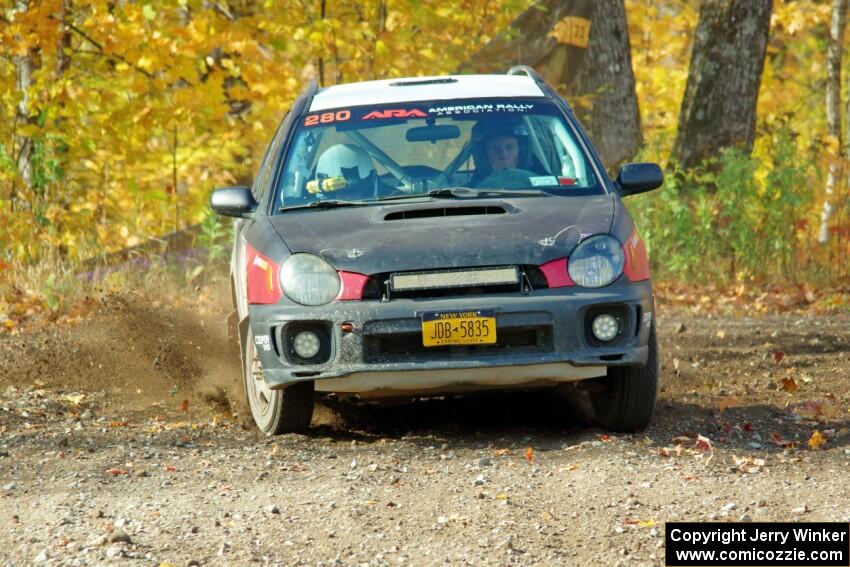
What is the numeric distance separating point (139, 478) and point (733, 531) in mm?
2719

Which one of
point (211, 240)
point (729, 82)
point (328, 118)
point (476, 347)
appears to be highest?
point (729, 82)

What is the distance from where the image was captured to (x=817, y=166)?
Result: 46.0 feet

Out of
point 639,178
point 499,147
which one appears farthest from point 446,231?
point 639,178

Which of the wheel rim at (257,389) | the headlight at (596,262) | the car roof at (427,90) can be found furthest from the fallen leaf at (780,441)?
the wheel rim at (257,389)

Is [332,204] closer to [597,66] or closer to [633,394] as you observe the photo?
[633,394]

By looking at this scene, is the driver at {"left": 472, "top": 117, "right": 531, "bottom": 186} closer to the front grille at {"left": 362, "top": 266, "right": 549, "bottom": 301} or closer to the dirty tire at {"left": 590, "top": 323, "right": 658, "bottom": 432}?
the front grille at {"left": 362, "top": 266, "right": 549, "bottom": 301}

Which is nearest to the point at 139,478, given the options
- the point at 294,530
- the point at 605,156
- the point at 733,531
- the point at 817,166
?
the point at 294,530

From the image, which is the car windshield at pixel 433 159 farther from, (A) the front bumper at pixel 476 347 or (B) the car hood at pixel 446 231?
(A) the front bumper at pixel 476 347

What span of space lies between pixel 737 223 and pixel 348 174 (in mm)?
7440

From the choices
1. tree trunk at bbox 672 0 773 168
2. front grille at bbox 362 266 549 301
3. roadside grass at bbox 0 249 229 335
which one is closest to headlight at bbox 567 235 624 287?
front grille at bbox 362 266 549 301

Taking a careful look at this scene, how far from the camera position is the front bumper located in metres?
6.55

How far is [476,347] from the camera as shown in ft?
21.8

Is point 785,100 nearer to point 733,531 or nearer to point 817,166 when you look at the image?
point 817,166

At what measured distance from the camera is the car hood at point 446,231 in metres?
6.62
